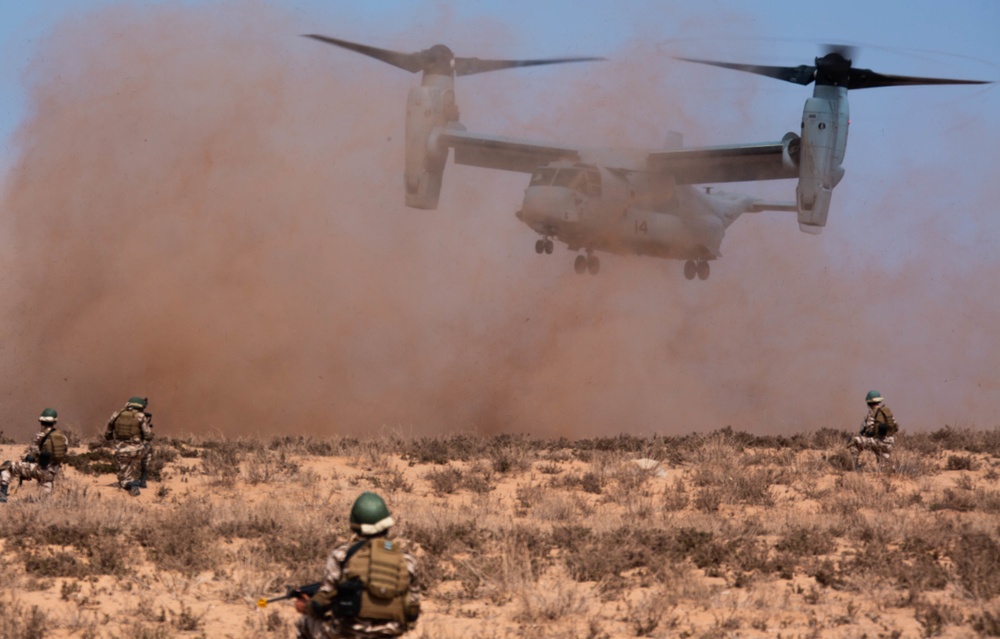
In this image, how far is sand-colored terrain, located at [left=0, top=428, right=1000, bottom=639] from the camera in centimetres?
1115

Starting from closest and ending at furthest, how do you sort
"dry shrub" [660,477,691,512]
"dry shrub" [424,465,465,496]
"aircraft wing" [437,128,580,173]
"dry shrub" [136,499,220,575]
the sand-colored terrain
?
the sand-colored terrain → "dry shrub" [136,499,220,575] → "dry shrub" [660,477,691,512] → "dry shrub" [424,465,465,496] → "aircraft wing" [437,128,580,173]

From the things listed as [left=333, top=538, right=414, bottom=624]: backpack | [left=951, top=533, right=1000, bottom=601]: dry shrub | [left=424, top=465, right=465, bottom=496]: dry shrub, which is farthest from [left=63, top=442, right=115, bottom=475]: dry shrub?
[left=333, top=538, right=414, bottom=624]: backpack

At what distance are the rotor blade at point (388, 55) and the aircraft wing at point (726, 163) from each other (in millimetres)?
8052

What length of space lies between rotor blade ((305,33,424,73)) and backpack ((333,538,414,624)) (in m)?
33.1

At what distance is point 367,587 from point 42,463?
10790 mm

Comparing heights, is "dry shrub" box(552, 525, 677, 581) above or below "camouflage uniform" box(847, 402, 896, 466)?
below

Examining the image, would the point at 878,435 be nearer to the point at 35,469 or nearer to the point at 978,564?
the point at 978,564

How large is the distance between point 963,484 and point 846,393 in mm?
32628

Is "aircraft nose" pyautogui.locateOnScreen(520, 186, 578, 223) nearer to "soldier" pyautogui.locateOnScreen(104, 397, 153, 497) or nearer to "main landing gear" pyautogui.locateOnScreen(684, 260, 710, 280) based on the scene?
"main landing gear" pyautogui.locateOnScreen(684, 260, 710, 280)

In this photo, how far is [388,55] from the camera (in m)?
40.3

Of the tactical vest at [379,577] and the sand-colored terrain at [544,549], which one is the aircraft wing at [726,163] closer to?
the sand-colored terrain at [544,549]

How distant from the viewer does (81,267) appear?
39031 mm

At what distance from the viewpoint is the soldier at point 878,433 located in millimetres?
20672

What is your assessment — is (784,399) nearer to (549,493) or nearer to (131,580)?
(549,493)
